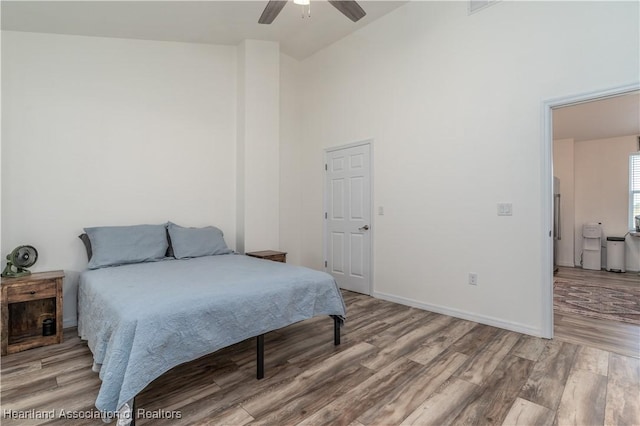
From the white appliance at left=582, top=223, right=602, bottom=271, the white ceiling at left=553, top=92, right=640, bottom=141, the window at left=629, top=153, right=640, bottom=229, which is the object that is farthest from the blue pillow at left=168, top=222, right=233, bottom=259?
the window at left=629, top=153, right=640, bottom=229

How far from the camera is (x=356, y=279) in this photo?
14.5 feet

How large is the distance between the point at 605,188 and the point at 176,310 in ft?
25.7

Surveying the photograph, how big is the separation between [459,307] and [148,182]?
3707 millimetres

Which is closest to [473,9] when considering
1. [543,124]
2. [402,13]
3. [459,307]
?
[402,13]

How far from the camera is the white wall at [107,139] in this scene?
310cm

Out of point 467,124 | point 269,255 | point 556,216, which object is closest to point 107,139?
point 269,255

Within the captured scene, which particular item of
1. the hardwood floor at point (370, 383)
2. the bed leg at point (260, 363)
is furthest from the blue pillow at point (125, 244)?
the bed leg at point (260, 363)

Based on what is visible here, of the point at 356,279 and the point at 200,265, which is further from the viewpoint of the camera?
the point at 356,279

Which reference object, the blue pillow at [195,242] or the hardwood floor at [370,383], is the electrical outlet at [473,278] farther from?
the blue pillow at [195,242]

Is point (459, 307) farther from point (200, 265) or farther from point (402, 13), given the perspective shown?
point (402, 13)

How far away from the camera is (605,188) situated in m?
6.30

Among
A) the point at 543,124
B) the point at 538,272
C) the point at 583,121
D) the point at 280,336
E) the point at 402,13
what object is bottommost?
the point at 280,336

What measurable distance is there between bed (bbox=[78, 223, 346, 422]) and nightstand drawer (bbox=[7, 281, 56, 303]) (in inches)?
8.9

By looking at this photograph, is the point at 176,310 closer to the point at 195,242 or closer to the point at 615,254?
the point at 195,242
